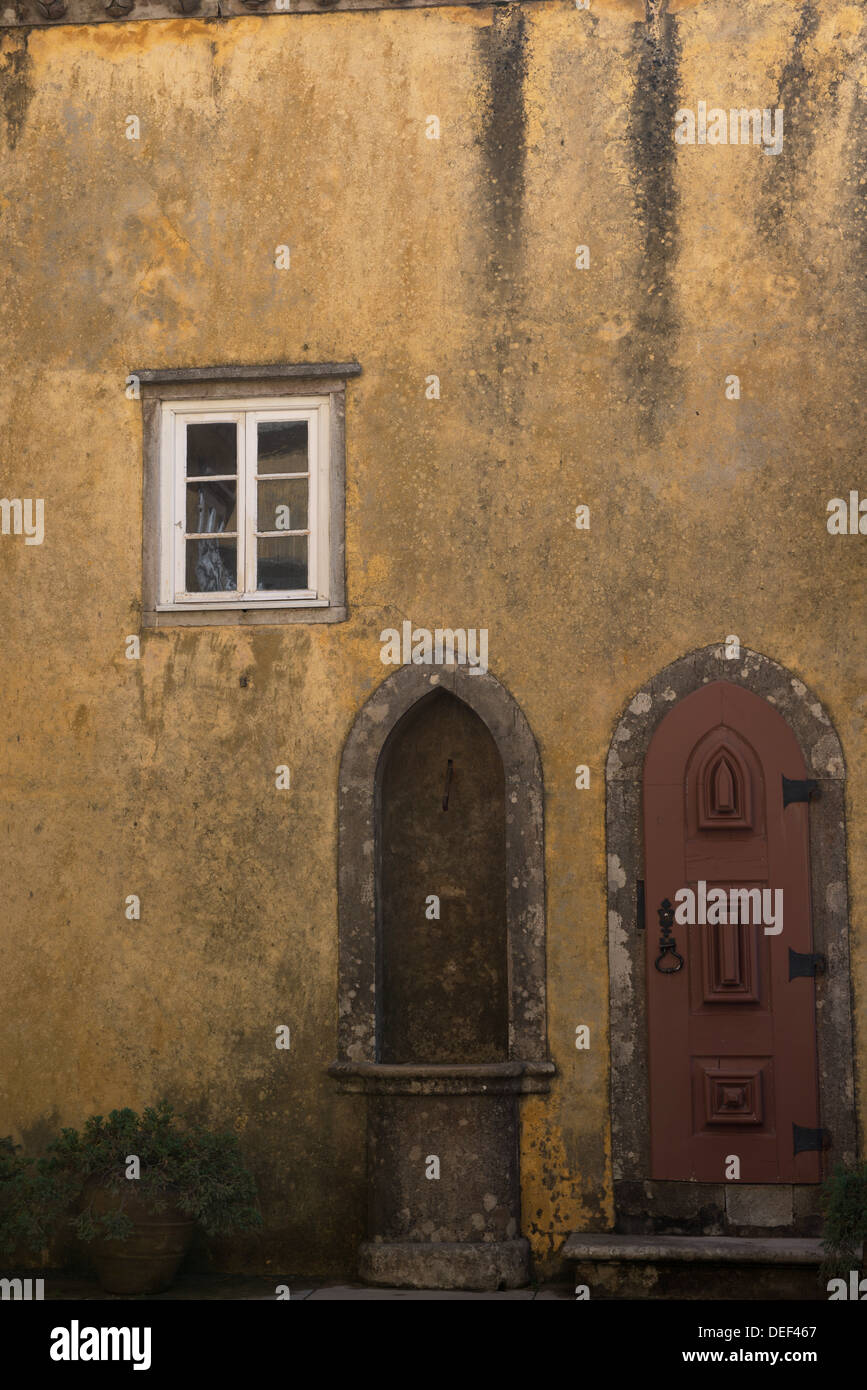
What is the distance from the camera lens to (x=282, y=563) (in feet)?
29.9

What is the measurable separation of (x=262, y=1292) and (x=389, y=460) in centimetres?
423

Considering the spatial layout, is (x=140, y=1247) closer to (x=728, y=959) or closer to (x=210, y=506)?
(x=728, y=959)

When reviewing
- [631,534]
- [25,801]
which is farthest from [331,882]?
[631,534]

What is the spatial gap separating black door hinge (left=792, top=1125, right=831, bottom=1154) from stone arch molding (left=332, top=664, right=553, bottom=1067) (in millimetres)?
1237

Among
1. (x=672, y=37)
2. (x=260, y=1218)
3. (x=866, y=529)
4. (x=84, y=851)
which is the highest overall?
(x=672, y=37)

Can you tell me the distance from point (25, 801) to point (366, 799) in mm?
1845

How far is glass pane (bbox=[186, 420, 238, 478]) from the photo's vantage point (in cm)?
916

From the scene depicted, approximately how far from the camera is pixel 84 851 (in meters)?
8.98

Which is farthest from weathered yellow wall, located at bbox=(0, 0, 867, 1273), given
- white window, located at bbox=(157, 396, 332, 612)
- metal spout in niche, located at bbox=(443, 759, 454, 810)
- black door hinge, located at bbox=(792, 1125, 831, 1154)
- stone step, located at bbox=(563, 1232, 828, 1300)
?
black door hinge, located at bbox=(792, 1125, 831, 1154)

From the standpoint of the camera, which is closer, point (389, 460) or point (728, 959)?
point (728, 959)

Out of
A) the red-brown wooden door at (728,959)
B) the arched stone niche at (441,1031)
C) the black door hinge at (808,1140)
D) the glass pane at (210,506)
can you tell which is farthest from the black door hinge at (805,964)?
the glass pane at (210,506)

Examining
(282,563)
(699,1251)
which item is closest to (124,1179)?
(699,1251)

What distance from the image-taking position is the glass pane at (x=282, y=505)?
9180 millimetres

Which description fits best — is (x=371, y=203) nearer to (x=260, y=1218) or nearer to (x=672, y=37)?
(x=672, y=37)
